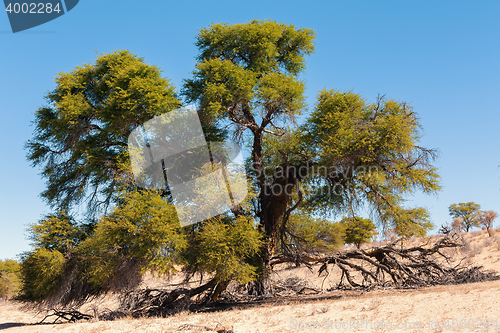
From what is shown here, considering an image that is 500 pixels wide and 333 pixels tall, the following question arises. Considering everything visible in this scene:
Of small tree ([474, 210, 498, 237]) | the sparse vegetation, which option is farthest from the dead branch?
small tree ([474, 210, 498, 237])

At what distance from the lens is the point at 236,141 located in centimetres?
1772

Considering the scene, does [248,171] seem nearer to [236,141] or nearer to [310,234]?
[236,141]

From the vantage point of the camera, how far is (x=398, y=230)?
16.2m

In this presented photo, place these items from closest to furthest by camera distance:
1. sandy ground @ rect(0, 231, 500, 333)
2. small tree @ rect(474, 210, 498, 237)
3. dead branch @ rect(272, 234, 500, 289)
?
sandy ground @ rect(0, 231, 500, 333) → dead branch @ rect(272, 234, 500, 289) → small tree @ rect(474, 210, 498, 237)

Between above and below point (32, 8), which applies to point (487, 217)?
below

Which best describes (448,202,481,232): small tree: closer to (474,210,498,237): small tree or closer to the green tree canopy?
(474,210,498,237): small tree

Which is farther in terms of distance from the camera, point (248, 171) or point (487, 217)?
point (487, 217)

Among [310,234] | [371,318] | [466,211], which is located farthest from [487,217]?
[371,318]

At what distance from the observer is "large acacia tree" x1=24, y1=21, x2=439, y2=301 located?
14.2 metres

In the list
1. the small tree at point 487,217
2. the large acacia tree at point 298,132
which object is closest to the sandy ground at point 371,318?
the large acacia tree at point 298,132

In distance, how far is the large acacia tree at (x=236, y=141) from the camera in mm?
14234

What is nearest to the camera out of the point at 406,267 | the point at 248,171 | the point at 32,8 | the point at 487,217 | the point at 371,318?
the point at 371,318

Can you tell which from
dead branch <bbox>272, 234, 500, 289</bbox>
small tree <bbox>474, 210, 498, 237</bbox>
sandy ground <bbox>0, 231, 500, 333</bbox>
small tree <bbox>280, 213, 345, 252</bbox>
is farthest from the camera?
small tree <bbox>474, 210, 498, 237</bbox>

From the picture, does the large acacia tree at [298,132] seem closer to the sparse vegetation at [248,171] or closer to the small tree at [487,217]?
the sparse vegetation at [248,171]
